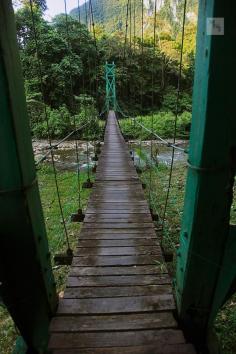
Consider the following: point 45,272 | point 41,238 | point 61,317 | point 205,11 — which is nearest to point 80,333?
point 61,317

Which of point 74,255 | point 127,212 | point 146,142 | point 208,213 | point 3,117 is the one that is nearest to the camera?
point 3,117

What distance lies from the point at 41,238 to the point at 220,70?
0.75 metres

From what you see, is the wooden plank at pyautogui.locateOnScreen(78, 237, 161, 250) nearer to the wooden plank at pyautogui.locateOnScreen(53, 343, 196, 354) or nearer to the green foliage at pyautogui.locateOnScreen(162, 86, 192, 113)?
the wooden plank at pyautogui.locateOnScreen(53, 343, 196, 354)

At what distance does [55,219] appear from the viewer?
3711 mm

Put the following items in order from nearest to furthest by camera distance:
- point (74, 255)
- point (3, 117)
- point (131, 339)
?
1. point (3, 117)
2. point (131, 339)
3. point (74, 255)

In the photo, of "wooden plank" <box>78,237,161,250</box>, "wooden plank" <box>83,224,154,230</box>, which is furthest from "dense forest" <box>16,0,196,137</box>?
"wooden plank" <box>78,237,161,250</box>

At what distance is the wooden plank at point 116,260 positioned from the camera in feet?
5.27

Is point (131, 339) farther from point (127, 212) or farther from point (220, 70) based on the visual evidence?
point (127, 212)

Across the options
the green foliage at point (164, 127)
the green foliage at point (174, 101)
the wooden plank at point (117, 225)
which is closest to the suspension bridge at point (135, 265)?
the wooden plank at point (117, 225)

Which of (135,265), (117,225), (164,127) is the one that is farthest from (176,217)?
(164,127)

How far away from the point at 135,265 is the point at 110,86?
1296cm

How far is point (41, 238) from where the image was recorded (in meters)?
1.04

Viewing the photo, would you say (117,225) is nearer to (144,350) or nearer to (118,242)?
(118,242)

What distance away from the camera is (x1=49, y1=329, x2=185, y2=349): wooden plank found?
43.3 inches
